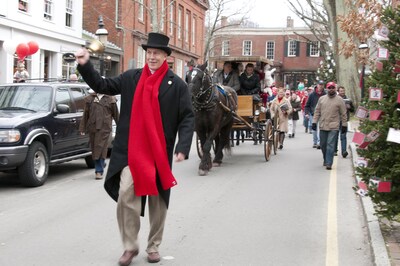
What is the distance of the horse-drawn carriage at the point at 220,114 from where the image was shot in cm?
1116

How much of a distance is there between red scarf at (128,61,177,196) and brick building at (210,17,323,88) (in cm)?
6096

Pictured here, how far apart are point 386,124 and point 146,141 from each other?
2.56 m

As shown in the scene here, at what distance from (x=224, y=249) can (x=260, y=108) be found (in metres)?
8.61

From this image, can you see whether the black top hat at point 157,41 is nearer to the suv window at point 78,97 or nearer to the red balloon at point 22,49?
the suv window at point 78,97

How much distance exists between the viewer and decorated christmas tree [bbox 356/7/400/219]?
589 cm

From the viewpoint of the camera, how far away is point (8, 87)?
1081 centimetres

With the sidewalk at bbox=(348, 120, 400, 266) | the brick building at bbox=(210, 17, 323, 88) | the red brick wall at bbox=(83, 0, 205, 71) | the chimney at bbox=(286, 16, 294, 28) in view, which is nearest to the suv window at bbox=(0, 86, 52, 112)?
the sidewalk at bbox=(348, 120, 400, 266)

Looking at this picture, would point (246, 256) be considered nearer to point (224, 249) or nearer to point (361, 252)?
point (224, 249)

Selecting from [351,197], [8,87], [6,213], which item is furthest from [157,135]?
[8,87]

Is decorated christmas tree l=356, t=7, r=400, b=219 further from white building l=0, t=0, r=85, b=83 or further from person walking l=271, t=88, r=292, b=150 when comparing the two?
white building l=0, t=0, r=85, b=83

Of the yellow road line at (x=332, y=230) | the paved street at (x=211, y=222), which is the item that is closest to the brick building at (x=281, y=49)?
the paved street at (x=211, y=222)

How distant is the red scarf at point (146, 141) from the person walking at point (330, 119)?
7.63 meters

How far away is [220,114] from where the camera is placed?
11.7 metres

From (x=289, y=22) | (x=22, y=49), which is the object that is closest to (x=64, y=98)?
(x=22, y=49)
